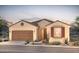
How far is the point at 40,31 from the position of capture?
3.07 m

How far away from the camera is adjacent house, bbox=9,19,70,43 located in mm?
3070

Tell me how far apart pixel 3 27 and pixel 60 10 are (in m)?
0.79

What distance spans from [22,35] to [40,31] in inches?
9.7

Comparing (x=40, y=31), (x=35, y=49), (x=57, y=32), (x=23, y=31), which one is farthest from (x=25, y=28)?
(x=57, y=32)

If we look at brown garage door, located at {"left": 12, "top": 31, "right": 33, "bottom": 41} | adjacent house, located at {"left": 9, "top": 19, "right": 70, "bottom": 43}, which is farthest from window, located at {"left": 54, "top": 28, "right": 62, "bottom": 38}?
brown garage door, located at {"left": 12, "top": 31, "right": 33, "bottom": 41}

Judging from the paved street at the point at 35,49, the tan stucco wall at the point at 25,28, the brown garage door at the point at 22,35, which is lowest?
the paved street at the point at 35,49

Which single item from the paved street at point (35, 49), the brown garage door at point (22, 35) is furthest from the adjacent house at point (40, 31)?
the paved street at point (35, 49)

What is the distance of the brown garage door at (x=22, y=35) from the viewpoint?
3.08 m

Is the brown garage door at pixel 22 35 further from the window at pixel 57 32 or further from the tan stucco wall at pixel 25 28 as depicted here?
the window at pixel 57 32

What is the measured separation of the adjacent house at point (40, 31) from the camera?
10.1 ft

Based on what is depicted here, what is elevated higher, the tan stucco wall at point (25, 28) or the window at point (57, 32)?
the tan stucco wall at point (25, 28)

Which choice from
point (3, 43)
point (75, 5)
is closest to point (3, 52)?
point (3, 43)

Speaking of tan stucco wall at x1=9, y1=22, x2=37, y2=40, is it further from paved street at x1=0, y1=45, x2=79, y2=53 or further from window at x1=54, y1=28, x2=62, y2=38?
window at x1=54, y1=28, x2=62, y2=38

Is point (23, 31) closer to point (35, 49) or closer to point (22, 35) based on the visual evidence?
point (22, 35)
